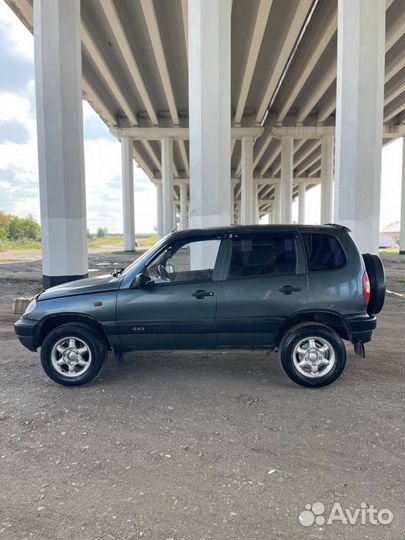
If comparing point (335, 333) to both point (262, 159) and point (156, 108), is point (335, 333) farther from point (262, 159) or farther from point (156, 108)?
point (262, 159)

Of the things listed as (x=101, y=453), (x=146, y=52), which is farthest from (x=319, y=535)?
(x=146, y=52)

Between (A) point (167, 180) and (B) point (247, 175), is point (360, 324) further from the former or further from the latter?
(A) point (167, 180)

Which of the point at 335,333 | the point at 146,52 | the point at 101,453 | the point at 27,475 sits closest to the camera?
the point at 27,475

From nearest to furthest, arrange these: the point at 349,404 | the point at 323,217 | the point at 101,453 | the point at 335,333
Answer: the point at 101,453 → the point at 349,404 → the point at 335,333 → the point at 323,217

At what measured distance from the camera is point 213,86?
1138cm

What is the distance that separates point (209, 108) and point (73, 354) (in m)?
9.27

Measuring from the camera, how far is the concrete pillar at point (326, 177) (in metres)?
33.5

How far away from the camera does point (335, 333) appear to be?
14.3 feet

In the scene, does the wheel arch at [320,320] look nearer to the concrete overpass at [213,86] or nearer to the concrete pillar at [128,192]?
the concrete overpass at [213,86]

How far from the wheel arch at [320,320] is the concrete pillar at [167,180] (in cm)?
3085

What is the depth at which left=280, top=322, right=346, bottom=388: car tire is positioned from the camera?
14.3 feet

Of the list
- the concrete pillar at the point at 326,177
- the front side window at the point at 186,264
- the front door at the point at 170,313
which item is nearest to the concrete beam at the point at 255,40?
the concrete pillar at the point at 326,177

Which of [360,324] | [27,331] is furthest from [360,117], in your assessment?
[27,331]

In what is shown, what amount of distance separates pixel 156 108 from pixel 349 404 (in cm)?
3090
